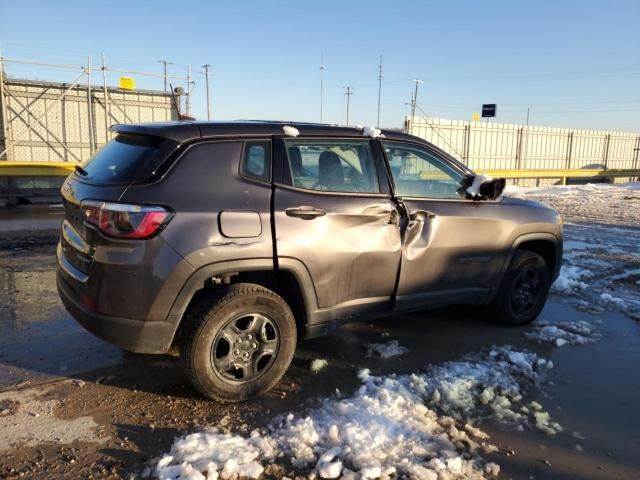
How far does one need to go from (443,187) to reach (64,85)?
16.5 m

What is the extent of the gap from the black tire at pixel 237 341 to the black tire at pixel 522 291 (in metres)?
2.35

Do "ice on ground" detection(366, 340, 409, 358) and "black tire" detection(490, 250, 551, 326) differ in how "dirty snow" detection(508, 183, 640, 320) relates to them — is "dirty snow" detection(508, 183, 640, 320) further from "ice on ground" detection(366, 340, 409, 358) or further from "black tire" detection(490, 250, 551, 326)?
"ice on ground" detection(366, 340, 409, 358)

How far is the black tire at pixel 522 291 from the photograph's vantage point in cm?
495

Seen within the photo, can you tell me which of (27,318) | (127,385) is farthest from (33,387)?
(27,318)

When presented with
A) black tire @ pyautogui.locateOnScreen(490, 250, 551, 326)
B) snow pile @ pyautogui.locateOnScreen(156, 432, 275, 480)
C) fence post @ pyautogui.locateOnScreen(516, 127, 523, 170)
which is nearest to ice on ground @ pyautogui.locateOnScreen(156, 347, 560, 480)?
snow pile @ pyautogui.locateOnScreen(156, 432, 275, 480)

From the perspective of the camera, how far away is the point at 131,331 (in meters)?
3.21

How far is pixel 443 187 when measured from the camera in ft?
14.6

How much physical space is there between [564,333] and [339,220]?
2.64 metres

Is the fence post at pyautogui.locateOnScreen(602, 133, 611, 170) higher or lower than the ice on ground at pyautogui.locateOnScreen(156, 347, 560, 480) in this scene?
higher

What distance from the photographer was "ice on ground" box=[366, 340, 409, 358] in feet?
14.2

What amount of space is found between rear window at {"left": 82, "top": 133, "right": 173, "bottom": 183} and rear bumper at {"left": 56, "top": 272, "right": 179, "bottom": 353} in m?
0.86

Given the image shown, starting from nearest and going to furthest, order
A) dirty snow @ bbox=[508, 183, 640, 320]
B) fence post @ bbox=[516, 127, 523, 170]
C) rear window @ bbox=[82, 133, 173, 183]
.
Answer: rear window @ bbox=[82, 133, 173, 183] < dirty snow @ bbox=[508, 183, 640, 320] < fence post @ bbox=[516, 127, 523, 170]

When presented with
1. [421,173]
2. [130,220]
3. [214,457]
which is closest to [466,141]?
[421,173]

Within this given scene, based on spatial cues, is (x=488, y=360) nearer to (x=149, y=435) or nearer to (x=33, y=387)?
(x=149, y=435)
